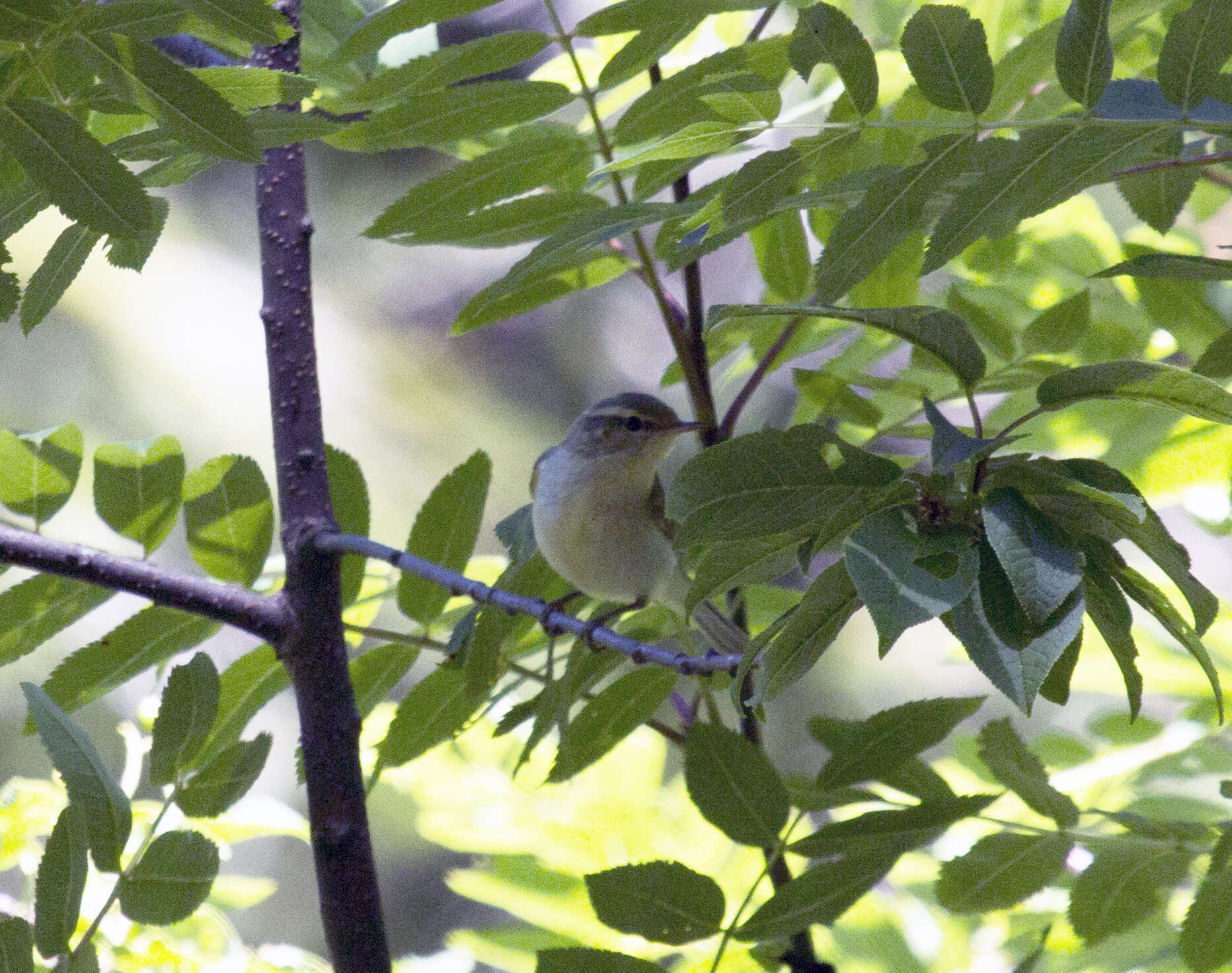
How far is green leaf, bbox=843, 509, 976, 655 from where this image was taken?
2.11 ft

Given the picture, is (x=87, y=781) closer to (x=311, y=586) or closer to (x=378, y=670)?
(x=311, y=586)

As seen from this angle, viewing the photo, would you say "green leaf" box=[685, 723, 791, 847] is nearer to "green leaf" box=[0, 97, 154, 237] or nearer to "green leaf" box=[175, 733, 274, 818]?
"green leaf" box=[175, 733, 274, 818]

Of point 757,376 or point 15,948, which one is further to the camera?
point 757,376

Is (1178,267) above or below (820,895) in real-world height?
above

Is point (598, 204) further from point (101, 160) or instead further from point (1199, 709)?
point (1199, 709)

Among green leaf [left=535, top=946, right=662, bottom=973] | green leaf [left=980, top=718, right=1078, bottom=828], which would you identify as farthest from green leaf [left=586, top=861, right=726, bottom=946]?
green leaf [left=980, top=718, right=1078, bottom=828]

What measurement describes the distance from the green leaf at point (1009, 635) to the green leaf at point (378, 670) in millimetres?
890

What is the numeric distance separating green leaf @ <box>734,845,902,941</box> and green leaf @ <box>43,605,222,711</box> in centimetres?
73

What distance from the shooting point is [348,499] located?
1541 millimetres

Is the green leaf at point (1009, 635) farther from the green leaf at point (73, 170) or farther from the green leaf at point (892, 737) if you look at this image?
the green leaf at point (73, 170)

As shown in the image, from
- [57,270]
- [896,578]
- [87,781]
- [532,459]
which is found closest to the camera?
[896,578]

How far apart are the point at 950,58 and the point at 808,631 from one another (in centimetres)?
45

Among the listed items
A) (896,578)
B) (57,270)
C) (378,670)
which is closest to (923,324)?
(896,578)

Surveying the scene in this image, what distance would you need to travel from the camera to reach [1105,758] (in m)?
1.61
